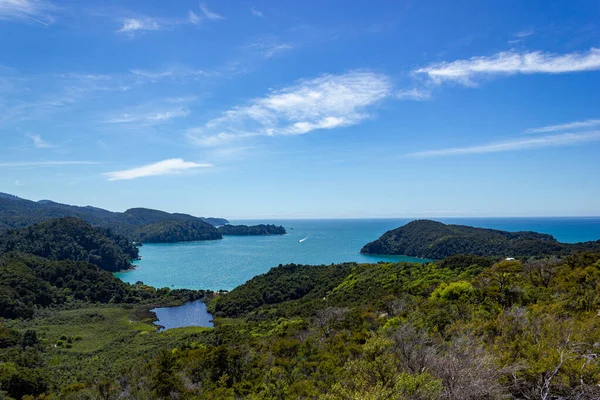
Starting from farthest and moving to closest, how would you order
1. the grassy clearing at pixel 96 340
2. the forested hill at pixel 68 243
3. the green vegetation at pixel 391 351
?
the forested hill at pixel 68 243 → the grassy clearing at pixel 96 340 → the green vegetation at pixel 391 351

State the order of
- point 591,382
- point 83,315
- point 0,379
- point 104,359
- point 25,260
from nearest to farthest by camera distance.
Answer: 1. point 591,382
2. point 0,379
3. point 104,359
4. point 83,315
5. point 25,260

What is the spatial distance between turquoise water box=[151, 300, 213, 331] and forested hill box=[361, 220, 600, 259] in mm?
96934

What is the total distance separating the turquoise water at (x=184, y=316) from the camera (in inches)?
2596

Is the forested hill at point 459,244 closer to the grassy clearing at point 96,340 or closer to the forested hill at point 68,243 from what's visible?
the forested hill at point 68,243

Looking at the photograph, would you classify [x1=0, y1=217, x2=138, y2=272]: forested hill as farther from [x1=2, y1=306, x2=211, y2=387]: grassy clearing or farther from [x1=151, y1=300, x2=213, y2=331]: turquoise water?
[x1=151, y1=300, x2=213, y2=331]: turquoise water

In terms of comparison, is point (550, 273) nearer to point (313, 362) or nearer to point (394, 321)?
point (394, 321)

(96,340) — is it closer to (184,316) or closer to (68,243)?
(184,316)

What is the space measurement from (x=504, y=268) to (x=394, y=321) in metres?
21.1

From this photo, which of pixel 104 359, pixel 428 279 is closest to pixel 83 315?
pixel 104 359

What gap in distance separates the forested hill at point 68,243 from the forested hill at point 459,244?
107862 mm

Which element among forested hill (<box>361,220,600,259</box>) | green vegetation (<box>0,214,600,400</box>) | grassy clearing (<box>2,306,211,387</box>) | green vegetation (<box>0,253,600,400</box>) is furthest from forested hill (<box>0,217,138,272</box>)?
forested hill (<box>361,220,600,259</box>)

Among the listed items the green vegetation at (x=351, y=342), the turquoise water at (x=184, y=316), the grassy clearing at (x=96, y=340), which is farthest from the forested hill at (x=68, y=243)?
the turquoise water at (x=184, y=316)

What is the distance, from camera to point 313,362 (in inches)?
770

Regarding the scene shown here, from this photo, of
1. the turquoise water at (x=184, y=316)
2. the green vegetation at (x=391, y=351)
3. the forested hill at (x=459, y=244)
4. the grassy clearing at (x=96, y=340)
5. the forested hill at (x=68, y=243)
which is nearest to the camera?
the green vegetation at (x=391, y=351)
